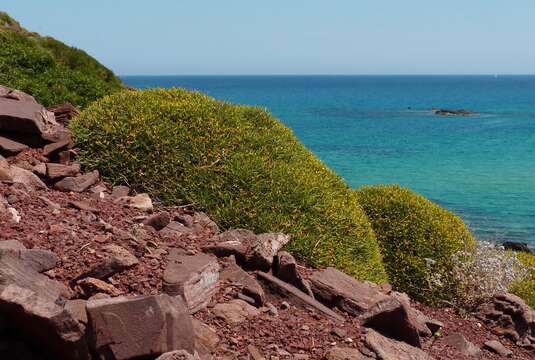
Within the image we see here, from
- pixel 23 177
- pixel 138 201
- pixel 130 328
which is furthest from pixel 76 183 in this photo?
pixel 130 328

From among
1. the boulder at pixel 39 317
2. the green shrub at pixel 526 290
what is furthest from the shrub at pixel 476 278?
the boulder at pixel 39 317

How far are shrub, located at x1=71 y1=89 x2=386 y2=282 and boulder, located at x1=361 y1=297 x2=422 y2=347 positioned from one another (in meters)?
1.43

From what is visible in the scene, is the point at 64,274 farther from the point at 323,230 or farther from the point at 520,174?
the point at 520,174

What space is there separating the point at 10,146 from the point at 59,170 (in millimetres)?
836

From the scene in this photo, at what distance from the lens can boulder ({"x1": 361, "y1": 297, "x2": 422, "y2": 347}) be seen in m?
6.70

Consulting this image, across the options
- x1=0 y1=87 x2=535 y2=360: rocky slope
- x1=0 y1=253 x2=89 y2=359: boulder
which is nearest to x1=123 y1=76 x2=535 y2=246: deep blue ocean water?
x1=0 y1=87 x2=535 y2=360: rocky slope

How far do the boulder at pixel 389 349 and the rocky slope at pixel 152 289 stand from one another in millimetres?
15

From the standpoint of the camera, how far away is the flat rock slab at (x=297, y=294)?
6.72 metres

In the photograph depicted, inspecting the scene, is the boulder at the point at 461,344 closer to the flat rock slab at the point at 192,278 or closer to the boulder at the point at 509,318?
the boulder at the point at 509,318

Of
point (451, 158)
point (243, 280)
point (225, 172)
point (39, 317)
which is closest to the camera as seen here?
point (39, 317)

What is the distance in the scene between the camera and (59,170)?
8.31 meters

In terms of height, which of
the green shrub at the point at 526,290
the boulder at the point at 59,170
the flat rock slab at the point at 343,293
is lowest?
the green shrub at the point at 526,290

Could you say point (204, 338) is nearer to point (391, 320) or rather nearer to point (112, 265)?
point (112, 265)

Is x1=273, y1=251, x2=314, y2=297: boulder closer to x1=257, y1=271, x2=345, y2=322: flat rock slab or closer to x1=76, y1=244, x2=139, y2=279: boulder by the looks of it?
x1=257, y1=271, x2=345, y2=322: flat rock slab
